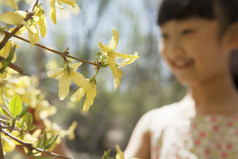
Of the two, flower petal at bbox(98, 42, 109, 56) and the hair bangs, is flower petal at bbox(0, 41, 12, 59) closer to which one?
flower petal at bbox(98, 42, 109, 56)

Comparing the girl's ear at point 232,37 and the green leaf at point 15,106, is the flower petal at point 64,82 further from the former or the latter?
the girl's ear at point 232,37

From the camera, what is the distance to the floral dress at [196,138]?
0.83 meters

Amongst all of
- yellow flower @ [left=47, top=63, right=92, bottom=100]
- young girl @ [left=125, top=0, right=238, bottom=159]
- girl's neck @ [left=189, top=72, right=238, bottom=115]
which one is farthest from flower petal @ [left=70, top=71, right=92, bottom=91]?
girl's neck @ [left=189, top=72, right=238, bottom=115]

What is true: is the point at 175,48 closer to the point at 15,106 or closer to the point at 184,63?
the point at 184,63

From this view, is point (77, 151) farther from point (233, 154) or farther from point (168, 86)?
point (233, 154)

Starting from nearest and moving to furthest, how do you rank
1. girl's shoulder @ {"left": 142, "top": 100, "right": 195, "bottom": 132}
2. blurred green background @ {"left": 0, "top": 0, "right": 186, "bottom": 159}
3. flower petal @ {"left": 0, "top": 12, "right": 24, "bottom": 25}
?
flower petal @ {"left": 0, "top": 12, "right": 24, "bottom": 25} < girl's shoulder @ {"left": 142, "top": 100, "right": 195, "bottom": 132} < blurred green background @ {"left": 0, "top": 0, "right": 186, "bottom": 159}

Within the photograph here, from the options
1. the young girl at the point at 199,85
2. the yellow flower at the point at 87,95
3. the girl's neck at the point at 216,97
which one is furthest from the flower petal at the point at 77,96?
the girl's neck at the point at 216,97

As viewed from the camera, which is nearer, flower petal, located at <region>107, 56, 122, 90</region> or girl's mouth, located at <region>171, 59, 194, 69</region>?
flower petal, located at <region>107, 56, 122, 90</region>

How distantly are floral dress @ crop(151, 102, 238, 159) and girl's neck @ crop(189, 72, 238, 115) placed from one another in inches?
1.5

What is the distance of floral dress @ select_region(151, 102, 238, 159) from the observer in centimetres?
83

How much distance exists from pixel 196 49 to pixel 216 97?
A: 0.64 ft

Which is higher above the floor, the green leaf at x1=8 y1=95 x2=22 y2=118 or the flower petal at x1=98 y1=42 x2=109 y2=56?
the flower petal at x1=98 y1=42 x2=109 y2=56

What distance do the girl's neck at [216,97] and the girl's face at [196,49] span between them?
1.1 inches

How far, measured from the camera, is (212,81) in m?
0.93
